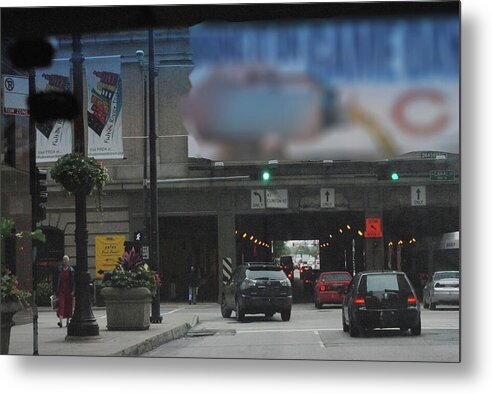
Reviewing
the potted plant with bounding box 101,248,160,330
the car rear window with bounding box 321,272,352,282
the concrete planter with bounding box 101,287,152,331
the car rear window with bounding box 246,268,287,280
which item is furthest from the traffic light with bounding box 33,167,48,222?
the car rear window with bounding box 321,272,352,282

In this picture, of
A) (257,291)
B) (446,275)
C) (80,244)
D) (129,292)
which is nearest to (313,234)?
(257,291)

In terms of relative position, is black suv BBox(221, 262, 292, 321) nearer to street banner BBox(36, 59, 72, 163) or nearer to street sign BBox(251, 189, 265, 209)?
street sign BBox(251, 189, 265, 209)

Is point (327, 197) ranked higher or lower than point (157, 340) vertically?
higher

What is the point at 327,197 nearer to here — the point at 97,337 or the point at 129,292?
the point at 129,292

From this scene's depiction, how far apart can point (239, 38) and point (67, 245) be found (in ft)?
9.04

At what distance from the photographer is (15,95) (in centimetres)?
1009

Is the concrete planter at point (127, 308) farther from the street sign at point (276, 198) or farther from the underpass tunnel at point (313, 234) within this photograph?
the street sign at point (276, 198)

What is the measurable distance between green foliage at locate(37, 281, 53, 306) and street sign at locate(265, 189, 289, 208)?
94.4 inches

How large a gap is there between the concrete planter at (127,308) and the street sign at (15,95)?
2.01 m

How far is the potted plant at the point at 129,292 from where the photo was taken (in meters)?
10.2

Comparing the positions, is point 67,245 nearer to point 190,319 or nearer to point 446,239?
point 190,319

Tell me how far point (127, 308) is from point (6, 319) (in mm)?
1217

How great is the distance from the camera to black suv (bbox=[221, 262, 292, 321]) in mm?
10039

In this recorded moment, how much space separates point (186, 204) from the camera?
10.2 metres
